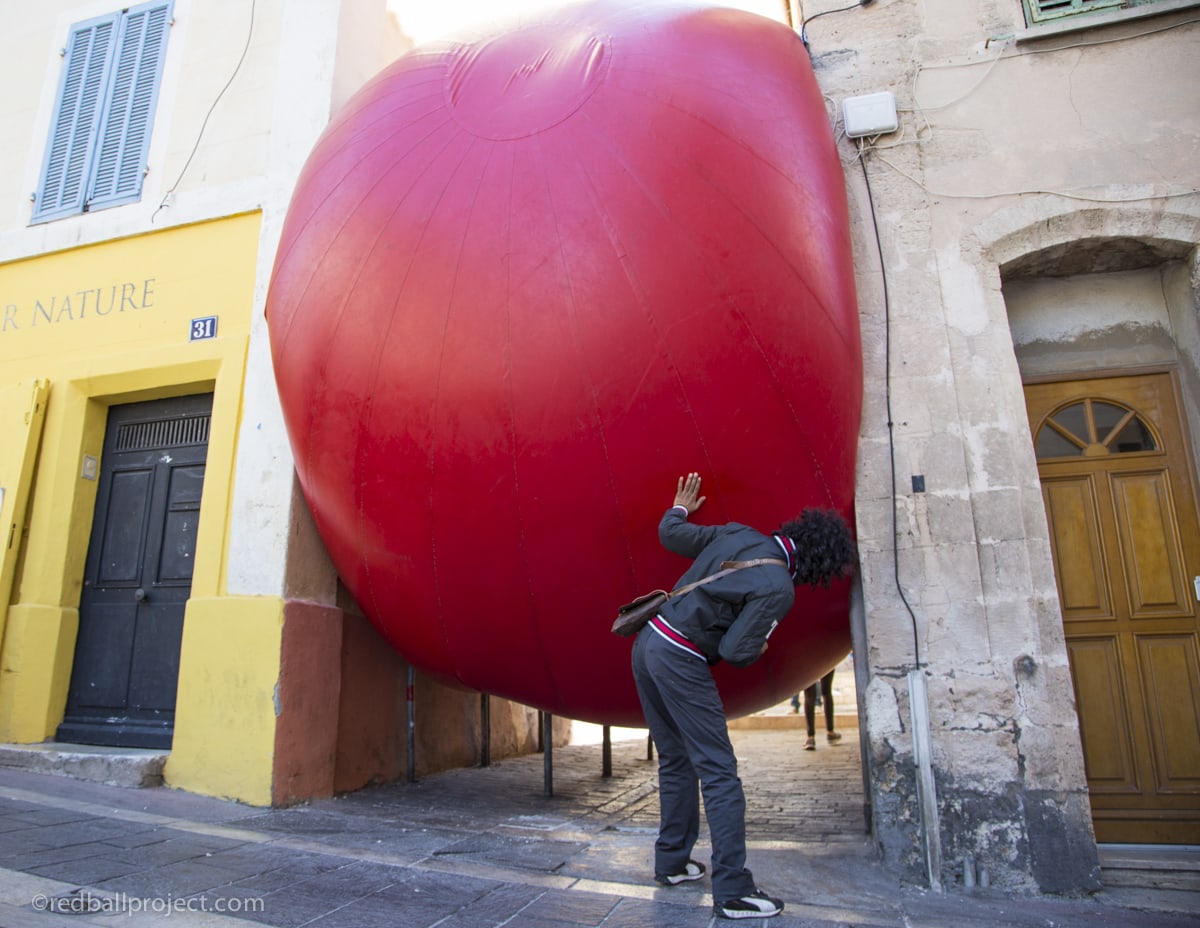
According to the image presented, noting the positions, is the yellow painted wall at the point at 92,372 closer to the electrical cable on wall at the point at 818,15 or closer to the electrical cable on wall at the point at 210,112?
the electrical cable on wall at the point at 210,112

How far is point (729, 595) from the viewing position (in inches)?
114

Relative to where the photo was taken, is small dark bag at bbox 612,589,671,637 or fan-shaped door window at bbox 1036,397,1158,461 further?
fan-shaped door window at bbox 1036,397,1158,461

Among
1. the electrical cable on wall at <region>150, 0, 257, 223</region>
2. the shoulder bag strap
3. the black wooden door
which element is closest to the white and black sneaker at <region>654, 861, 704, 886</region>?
the shoulder bag strap

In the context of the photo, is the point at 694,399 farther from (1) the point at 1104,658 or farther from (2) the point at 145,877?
(2) the point at 145,877

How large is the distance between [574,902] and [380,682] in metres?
2.57

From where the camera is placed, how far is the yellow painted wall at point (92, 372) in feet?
16.3

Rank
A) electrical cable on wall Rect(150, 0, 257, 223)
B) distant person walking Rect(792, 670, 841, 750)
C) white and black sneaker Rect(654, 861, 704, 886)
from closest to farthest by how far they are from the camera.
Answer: white and black sneaker Rect(654, 861, 704, 886)
electrical cable on wall Rect(150, 0, 257, 223)
distant person walking Rect(792, 670, 841, 750)

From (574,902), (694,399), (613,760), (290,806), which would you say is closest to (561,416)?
(694,399)

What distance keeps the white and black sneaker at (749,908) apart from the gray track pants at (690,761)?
22mm

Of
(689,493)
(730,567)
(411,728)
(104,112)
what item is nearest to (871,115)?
(689,493)

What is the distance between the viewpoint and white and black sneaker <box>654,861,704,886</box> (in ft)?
10.0

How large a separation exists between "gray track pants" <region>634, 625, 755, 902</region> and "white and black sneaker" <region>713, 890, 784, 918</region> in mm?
22

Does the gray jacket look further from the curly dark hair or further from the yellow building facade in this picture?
the yellow building facade

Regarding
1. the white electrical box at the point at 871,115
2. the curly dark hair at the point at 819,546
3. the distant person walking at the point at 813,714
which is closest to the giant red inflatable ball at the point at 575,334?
the white electrical box at the point at 871,115
